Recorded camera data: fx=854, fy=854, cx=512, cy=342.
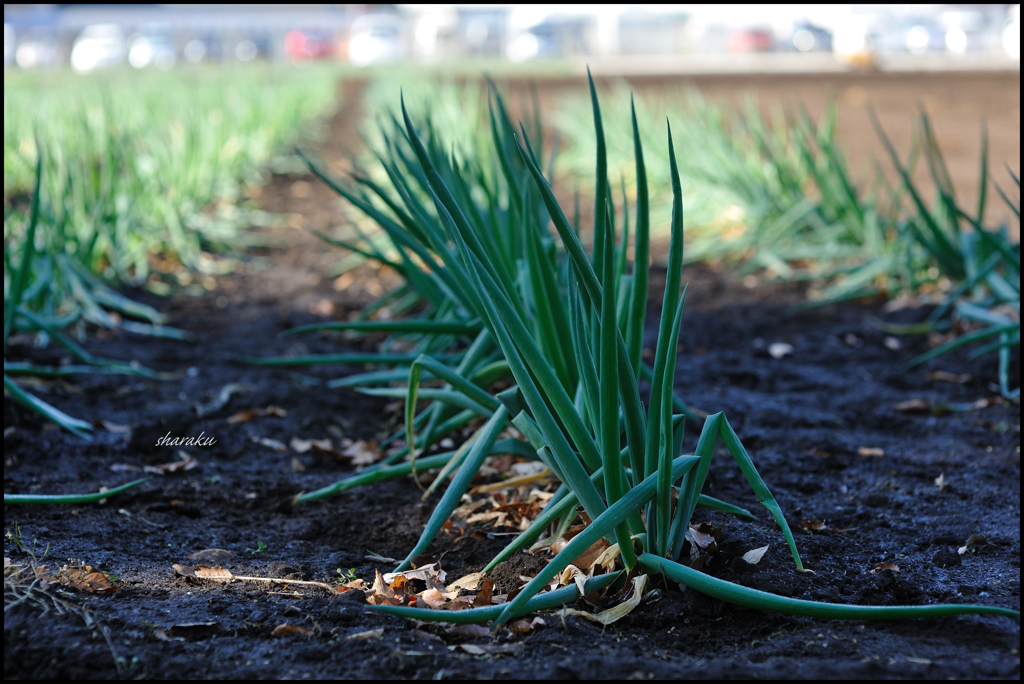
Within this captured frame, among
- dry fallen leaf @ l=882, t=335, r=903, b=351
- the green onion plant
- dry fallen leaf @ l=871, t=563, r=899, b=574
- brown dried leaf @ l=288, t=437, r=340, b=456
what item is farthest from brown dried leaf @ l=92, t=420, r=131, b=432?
dry fallen leaf @ l=882, t=335, r=903, b=351

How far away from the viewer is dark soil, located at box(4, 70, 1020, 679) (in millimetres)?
951

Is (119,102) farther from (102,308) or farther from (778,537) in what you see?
(778,537)

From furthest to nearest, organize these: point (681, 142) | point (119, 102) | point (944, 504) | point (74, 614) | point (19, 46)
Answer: point (19, 46)
point (119, 102)
point (681, 142)
point (944, 504)
point (74, 614)

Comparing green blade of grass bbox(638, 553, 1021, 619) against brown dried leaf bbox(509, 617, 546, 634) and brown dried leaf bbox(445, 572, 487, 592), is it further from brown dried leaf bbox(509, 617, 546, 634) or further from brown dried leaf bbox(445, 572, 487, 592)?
brown dried leaf bbox(445, 572, 487, 592)

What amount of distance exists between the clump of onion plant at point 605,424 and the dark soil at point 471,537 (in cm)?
6

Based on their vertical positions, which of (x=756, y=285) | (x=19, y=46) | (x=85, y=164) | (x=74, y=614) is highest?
(x=19, y=46)

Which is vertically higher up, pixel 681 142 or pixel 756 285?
pixel 681 142

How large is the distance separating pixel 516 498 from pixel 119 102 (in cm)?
534

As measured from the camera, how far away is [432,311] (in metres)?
2.10

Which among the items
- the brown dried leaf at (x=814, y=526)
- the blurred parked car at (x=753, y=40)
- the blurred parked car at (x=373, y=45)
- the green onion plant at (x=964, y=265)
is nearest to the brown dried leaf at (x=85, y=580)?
the brown dried leaf at (x=814, y=526)

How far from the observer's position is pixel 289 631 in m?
1.03

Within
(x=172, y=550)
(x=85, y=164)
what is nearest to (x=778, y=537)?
(x=172, y=550)

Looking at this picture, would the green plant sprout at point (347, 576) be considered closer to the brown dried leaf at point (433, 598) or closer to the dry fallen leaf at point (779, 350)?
the brown dried leaf at point (433, 598)

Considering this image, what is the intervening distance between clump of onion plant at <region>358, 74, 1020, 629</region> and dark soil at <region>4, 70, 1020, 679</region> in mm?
62
